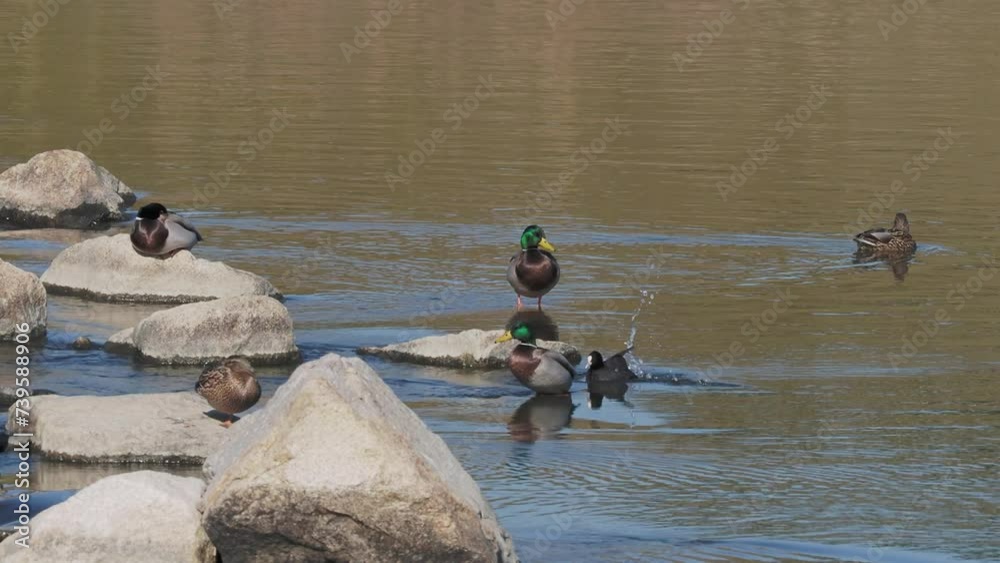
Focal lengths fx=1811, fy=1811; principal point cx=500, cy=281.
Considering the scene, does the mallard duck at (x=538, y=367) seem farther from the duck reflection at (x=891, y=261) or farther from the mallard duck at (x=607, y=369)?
the duck reflection at (x=891, y=261)

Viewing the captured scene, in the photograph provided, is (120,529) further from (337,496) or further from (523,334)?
(523,334)

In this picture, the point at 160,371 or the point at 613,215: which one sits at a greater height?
the point at 613,215

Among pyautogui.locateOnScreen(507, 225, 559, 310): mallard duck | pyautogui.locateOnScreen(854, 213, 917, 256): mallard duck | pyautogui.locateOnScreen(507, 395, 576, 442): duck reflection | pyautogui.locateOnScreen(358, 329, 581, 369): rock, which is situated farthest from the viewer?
pyautogui.locateOnScreen(854, 213, 917, 256): mallard duck

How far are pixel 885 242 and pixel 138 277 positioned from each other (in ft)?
25.7

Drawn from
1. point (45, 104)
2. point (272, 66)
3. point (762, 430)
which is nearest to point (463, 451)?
point (762, 430)

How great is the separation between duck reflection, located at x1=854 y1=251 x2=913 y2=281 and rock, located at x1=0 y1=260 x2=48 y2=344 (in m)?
8.79

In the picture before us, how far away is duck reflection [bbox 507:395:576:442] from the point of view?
497 inches

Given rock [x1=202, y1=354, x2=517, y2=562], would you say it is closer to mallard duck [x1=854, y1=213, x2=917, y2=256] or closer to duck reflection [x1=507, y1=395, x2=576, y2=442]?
duck reflection [x1=507, y1=395, x2=576, y2=442]

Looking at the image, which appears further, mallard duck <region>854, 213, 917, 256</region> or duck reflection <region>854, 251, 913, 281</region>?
mallard duck <region>854, 213, 917, 256</region>

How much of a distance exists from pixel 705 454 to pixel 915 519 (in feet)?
5.70

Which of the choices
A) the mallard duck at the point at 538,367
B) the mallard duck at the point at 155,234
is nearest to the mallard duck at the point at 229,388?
the mallard duck at the point at 538,367

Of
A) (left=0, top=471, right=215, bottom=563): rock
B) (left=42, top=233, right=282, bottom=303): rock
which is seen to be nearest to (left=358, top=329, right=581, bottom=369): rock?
(left=42, top=233, right=282, bottom=303): rock

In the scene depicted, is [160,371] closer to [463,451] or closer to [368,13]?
[463,451]

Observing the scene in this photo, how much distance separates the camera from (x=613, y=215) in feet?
71.9
